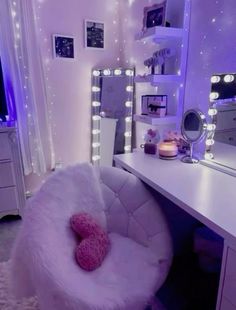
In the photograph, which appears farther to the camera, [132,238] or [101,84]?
[101,84]

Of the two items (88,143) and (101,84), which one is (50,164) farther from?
(101,84)

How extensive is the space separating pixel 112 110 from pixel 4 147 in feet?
3.39

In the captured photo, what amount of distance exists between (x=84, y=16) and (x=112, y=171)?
5.69 ft

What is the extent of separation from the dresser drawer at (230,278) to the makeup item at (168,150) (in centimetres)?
82

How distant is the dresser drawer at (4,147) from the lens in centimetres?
206

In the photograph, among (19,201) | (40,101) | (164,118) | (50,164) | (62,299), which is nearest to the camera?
(62,299)

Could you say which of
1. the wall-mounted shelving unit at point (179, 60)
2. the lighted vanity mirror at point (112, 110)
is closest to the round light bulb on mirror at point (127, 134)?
the lighted vanity mirror at point (112, 110)

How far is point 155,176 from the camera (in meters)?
1.30

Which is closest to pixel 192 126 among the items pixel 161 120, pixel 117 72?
pixel 161 120

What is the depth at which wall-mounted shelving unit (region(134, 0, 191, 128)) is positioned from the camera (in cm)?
158

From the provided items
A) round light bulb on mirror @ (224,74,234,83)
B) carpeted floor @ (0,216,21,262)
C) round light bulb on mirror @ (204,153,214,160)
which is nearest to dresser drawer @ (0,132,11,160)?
carpeted floor @ (0,216,21,262)

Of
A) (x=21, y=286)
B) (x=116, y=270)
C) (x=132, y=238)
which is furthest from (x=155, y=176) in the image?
(x=21, y=286)

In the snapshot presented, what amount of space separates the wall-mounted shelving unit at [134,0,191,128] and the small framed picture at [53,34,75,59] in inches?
34.2

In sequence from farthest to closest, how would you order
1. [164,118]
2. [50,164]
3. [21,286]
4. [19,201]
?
[50,164], [19,201], [164,118], [21,286]
